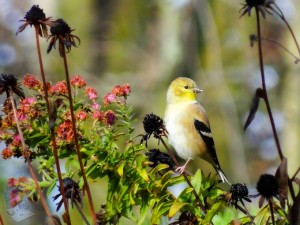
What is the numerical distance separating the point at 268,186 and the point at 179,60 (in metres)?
10.5

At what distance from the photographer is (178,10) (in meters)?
12.2

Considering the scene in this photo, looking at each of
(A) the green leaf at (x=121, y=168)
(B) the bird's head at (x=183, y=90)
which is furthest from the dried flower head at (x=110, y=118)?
(B) the bird's head at (x=183, y=90)

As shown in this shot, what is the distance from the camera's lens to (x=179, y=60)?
482 inches

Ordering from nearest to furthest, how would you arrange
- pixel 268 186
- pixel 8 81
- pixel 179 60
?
1. pixel 268 186
2. pixel 8 81
3. pixel 179 60

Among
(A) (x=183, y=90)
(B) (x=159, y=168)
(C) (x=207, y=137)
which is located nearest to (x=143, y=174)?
(B) (x=159, y=168)

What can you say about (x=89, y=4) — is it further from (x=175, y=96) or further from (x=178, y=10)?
(x=175, y=96)

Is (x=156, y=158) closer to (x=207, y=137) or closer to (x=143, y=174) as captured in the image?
(x=143, y=174)

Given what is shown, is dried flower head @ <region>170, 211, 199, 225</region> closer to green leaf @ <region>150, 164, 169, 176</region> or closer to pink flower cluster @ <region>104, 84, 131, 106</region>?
green leaf @ <region>150, 164, 169, 176</region>

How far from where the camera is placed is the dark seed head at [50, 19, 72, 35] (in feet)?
6.17

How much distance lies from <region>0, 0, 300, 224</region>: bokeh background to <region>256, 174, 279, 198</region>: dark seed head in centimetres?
777

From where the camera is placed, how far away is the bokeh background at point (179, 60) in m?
11.5

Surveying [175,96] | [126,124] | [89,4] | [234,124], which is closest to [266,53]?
[234,124]

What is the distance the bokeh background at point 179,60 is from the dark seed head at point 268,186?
7768mm

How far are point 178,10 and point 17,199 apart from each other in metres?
10.3
